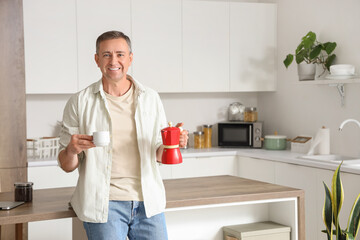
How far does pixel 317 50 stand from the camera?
14.4 ft

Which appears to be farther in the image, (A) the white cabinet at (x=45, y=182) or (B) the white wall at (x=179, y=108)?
(B) the white wall at (x=179, y=108)

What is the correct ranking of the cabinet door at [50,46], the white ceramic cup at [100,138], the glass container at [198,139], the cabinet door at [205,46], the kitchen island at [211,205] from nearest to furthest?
the white ceramic cup at [100,138] < the kitchen island at [211,205] < the cabinet door at [50,46] < the cabinet door at [205,46] < the glass container at [198,139]

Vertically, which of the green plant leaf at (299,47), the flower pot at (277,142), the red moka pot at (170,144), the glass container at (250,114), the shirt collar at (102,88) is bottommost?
the flower pot at (277,142)

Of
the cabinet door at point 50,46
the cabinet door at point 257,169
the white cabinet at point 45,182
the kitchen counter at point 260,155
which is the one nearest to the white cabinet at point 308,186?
the kitchen counter at point 260,155

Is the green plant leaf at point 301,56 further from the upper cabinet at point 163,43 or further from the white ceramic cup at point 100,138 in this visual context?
the white ceramic cup at point 100,138

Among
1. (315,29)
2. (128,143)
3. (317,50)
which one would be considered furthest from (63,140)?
(315,29)

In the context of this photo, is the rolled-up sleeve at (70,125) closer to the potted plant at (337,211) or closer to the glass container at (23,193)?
the glass container at (23,193)

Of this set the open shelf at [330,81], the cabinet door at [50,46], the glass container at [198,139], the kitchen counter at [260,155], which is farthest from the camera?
the glass container at [198,139]

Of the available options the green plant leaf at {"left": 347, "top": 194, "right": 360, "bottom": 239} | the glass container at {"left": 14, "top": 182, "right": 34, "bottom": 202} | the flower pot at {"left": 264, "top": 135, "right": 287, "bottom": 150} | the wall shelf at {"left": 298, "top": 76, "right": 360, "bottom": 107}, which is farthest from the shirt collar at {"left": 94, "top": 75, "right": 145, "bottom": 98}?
the flower pot at {"left": 264, "top": 135, "right": 287, "bottom": 150}

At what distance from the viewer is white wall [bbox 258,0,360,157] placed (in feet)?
14.0

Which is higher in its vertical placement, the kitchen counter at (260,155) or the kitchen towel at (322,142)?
the kitchen towel at (322,142)

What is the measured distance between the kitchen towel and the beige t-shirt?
2.45 m

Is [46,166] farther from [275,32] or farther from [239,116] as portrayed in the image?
[275,32]

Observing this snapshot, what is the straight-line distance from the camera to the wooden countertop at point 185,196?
237 centimetres
